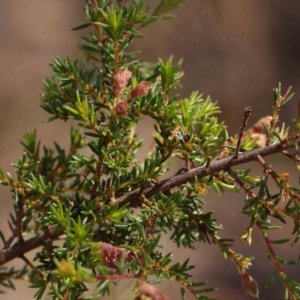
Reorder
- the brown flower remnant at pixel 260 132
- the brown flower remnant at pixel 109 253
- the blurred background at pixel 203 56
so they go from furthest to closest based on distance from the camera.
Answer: the blurred background at pixel 203 56 < the brown flower remnant at pixel 260 132 < the brown flower remnant at pixel 109 253

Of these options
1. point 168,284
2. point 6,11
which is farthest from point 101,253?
point 6,11

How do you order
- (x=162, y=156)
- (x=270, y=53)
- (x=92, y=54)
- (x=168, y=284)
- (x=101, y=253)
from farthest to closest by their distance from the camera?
(x=270, y=53)
(x=168, y=284)
(x=92, y=54)
(x=162, y=156)
(x=101, y=253)

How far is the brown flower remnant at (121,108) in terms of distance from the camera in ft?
1.72

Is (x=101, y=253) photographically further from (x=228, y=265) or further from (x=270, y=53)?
(x=270, y=53)

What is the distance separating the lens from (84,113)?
554mm

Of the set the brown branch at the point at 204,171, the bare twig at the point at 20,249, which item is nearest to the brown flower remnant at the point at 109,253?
the brown branch at the point at 204,171

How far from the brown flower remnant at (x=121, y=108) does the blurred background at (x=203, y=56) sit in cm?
192

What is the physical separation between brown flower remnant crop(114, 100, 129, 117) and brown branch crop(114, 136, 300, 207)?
0.14 metres

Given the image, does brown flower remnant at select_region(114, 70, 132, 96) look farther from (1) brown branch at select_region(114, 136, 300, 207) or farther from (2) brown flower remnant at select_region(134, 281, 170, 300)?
(2) brown flower remnant at select_region(134, 281, 170, 300)

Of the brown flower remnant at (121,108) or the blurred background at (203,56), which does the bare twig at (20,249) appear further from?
the blurred background at (203,56)

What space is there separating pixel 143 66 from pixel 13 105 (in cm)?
189

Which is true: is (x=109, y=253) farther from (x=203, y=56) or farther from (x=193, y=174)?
(x=203, y=56)

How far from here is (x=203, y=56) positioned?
2.71 m

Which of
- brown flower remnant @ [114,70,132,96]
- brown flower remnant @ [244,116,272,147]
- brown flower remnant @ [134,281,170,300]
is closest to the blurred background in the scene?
brown flower remnant @ [244,116,272,147]
